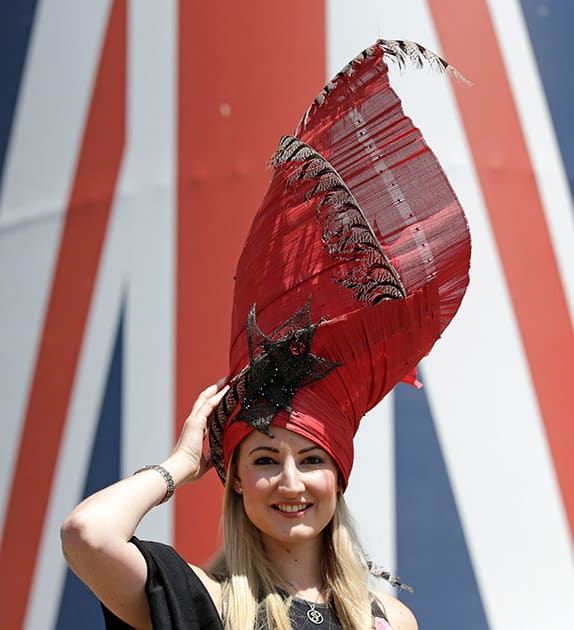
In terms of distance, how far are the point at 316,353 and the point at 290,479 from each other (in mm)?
233

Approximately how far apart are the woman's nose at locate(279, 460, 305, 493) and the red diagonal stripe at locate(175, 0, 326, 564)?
3.24ft

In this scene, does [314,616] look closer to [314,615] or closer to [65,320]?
[314,615]

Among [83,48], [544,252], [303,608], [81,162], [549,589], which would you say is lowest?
[549,589]

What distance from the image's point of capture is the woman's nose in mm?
1919

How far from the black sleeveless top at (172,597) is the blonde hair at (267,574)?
3cm

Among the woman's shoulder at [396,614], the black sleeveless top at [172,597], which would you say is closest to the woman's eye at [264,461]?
the black sleeveless top at [172,597]

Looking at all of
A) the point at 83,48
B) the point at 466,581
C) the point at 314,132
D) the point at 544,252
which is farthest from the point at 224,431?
the point at 83,48

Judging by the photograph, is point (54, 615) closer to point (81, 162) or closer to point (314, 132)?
point (81, 162)

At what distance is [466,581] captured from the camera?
276cm

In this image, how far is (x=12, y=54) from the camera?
332 centimetres

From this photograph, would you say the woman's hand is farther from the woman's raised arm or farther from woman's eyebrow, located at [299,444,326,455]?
woman's eyebrow, located at [299,444,326,455]

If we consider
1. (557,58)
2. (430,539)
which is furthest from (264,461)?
(557,58)

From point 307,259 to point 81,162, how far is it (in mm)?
1304

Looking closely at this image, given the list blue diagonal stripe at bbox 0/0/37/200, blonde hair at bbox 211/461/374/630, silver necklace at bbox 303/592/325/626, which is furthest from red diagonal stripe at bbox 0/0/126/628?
silver necklace at bbox 303/592/325/626
